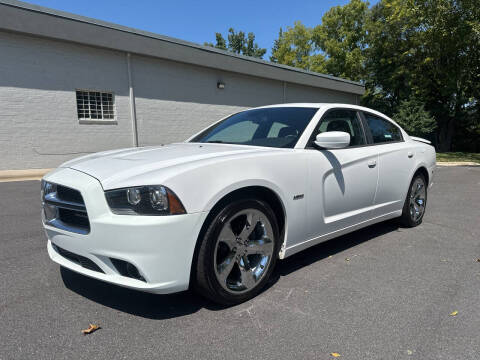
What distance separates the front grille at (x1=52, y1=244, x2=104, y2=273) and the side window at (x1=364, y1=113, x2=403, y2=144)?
317 centimetres

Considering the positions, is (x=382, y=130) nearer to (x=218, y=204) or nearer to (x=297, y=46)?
(x=218, y=204)

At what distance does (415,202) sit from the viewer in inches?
189

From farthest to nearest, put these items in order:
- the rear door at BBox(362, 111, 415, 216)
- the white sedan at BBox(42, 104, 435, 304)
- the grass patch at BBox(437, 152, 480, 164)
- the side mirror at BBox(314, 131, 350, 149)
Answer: the grass patch at BBox(437, 152, 480, 164), the rear door at BBox(362, 111, 415, 216), the side mirror at BBox(314, 131, 350, 149), the white sedan at BBox(42, 104, 435, 304)

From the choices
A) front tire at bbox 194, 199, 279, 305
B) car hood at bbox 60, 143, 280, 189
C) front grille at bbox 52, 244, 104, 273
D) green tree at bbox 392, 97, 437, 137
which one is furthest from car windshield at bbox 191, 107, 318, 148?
green tree at bbox 392, 97, 437, 137

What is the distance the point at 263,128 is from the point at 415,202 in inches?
99.9

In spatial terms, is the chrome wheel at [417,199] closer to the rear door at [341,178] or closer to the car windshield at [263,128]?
the rear door at [341,178]

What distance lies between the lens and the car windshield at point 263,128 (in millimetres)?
3314

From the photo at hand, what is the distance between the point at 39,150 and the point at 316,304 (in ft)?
35.3

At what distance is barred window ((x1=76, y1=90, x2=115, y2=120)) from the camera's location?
456 inches

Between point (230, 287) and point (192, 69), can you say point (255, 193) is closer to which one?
point (230, 287)

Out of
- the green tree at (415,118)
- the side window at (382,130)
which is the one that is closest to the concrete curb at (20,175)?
the side window at (382,130)

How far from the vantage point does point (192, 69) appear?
1405 cm

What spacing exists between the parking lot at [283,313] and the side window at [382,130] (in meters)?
1.30

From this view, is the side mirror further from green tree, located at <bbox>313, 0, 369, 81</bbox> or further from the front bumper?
green tree, located at <bbox>313, 0, 369, 81</bbox>
